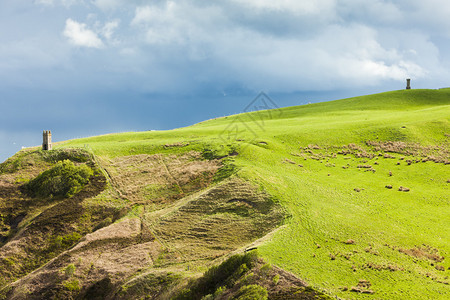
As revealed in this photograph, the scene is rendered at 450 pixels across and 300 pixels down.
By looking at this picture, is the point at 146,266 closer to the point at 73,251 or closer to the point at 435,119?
the point at 73,251

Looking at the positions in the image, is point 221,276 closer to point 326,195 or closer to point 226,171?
point 326,195

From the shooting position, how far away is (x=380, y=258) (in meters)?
25.3

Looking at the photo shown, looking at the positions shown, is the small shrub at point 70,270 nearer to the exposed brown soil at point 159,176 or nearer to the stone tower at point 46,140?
the exposed brown soil at point 159,176

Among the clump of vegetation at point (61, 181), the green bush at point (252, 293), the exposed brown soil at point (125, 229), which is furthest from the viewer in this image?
the clump of vegetation at point (61, 181)

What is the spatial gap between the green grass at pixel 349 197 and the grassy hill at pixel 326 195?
11cm

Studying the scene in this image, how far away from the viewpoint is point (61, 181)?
43.5 meters

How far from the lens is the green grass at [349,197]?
23.5 m

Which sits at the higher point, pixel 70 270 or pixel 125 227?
pixel 125 227

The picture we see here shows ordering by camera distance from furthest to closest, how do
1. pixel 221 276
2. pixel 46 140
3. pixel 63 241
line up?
pixel 46 140
pixel 63 241
pixel 221 276

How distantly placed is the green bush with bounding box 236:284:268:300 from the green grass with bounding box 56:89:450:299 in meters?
3.92

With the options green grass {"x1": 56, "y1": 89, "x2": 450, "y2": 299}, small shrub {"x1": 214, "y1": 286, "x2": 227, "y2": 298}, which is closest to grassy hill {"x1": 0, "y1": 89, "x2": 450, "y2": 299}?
green grass {"x1": 56, "y1": 89, "x2": 450, "y2": 299}

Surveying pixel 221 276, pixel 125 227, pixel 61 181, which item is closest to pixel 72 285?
pixel 125 227

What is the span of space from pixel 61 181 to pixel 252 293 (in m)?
33.6

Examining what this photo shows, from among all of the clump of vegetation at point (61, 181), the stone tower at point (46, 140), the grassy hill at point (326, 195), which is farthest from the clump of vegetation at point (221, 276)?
the stone tower at point (46, 140)
